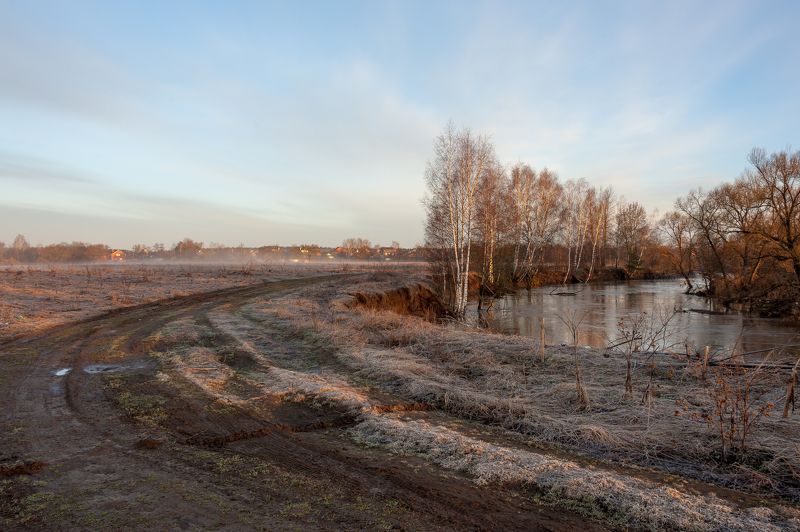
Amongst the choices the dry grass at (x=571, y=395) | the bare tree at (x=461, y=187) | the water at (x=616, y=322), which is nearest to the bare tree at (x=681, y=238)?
the water at (x=616, y=322)

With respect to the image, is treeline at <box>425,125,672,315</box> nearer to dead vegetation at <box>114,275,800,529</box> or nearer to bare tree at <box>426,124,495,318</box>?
bare tree at <box>426,124,495,318</box>

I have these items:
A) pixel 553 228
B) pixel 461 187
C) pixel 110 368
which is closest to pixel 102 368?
pixel 110 368

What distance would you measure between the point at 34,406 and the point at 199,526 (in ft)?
15.2

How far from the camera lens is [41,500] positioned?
12.1 feet

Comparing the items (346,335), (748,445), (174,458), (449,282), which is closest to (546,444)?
(748,445)

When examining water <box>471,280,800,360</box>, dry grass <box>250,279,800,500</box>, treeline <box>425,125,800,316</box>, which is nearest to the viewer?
dry grass <box>250,279,800,500</box>

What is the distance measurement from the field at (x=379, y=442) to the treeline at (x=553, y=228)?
14682mm

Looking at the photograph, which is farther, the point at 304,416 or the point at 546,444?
the point at 304,416

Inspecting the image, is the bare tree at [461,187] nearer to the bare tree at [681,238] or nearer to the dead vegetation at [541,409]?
the dead vegetation at [541,409]

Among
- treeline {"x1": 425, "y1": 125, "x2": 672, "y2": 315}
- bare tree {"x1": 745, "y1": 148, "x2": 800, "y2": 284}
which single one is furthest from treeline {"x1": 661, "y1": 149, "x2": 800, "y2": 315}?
treeline {"x1": 425, "y1": 125, "x2": 672, "y2": 315}

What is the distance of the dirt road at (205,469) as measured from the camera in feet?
11.4

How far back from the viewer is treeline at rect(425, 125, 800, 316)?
81.8 ft

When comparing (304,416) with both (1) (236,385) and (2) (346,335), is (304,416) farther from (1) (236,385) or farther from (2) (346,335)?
(2) (346,335)

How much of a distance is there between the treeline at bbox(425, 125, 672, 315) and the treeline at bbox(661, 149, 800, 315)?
12.7 metres
